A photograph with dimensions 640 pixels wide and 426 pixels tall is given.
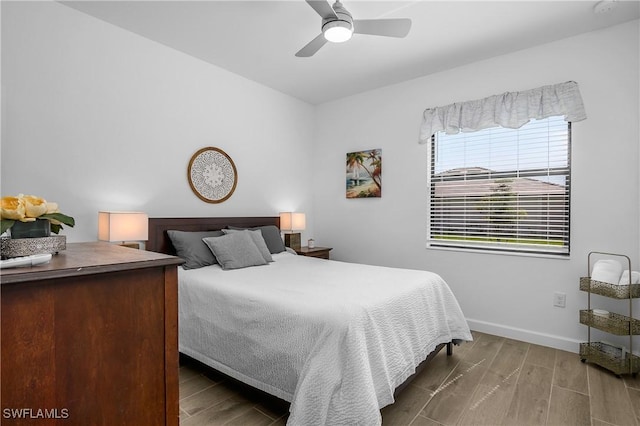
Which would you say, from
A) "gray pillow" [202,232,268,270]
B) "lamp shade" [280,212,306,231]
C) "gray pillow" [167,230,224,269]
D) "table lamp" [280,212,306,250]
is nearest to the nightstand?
"table lamp" [280,212,306,250]

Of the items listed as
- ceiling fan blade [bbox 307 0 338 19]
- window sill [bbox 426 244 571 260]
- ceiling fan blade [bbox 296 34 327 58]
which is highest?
ceiling fan blade [bbox 307 0 338 19]

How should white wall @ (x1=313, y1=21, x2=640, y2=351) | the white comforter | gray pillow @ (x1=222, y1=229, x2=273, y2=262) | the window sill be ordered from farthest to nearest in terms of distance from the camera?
gray pillow @ (x1=222, y1=229, x2=273, y2=262) < the window sill < white wall @ (x1=313, y1=21, x2=640, y2=351) < the white comforter

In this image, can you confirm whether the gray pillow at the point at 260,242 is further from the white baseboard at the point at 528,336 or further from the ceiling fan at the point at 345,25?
the white baseboard at the point at 528,336

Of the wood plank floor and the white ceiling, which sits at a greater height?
the white ceiling

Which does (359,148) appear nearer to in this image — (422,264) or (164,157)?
(422,264)

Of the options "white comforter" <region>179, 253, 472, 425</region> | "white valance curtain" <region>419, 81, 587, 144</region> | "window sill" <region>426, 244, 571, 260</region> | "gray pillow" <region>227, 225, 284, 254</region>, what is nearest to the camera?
"white comforter" <region>179, 253, 472, 425</region>

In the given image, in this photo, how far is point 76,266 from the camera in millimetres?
868

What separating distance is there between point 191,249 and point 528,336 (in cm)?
320

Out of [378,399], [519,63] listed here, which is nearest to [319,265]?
[378,399]

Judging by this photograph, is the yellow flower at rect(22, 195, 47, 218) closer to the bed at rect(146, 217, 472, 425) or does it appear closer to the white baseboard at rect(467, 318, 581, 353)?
the bed at rect(146, 217, 472, 425)

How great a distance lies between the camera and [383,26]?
7.36 feet

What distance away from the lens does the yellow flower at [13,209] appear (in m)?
0.91

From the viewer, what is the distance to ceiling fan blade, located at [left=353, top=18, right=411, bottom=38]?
2.18 m

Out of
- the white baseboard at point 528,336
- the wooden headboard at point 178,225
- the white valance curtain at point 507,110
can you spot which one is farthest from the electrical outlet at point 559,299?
the wooden headboard at point 178,225
